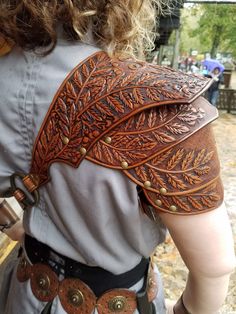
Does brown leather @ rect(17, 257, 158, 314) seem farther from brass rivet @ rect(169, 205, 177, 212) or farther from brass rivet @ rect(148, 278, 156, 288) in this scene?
brass rivet @ rect(169, 205, 177, 212)

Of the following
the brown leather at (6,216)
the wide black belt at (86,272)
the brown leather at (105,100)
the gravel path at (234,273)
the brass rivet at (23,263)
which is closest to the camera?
the brown leather at (105,100)

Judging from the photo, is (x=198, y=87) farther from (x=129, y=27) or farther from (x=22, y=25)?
(x=22, y=25)

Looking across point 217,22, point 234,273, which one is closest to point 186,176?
point 234,273

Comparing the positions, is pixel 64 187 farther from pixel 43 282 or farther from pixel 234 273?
pixel 234 273

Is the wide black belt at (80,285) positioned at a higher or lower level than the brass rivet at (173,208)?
lower

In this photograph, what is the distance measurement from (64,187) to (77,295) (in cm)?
32

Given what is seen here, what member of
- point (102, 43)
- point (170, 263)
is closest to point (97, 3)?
point (102, 43)

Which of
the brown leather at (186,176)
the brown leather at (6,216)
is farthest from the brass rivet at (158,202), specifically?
the brown leather at (6,216)

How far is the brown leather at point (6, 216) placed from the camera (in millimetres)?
1205

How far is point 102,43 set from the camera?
0.82 meters

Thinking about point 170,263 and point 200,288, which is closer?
point 200,288

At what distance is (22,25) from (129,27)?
9.5 inches

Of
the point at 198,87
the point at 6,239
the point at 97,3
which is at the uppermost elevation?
the point at 97,3

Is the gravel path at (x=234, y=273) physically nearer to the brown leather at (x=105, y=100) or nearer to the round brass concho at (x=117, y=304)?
the round brass concho at (x=117, y=304)
